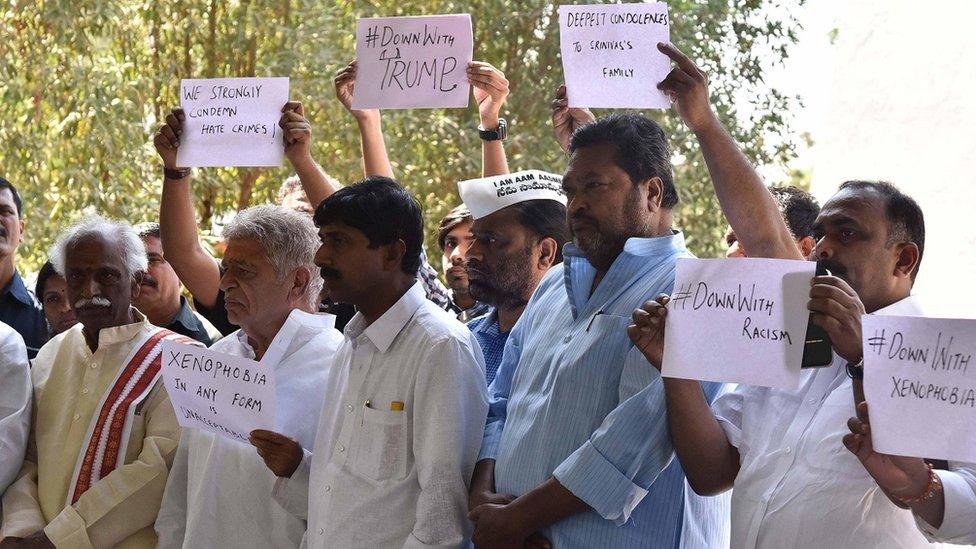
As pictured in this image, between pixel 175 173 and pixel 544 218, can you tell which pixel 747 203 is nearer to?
pixel 544 218

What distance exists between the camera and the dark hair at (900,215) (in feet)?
9.50

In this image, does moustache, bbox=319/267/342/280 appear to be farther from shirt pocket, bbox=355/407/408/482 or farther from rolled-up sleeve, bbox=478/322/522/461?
rolled-up sleeve, bbox=478/322/522/461

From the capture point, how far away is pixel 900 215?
9.55ft

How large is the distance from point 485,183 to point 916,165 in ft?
15.7

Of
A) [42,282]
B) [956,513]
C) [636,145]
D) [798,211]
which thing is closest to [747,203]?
[636,145]

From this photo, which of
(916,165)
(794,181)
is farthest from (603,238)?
(794,181)

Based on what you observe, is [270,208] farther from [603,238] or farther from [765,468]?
[765,468]

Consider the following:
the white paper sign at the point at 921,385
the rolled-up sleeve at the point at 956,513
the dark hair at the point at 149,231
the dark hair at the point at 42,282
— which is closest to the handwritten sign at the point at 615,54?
the white paper sign at the point at 921,385

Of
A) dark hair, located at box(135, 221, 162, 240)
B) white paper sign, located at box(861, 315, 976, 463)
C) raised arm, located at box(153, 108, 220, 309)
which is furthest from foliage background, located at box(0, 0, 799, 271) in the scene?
white paper sign, located at box(861, 315, 976, 463)

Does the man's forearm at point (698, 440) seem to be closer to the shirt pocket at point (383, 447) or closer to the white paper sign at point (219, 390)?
the shirt pocket at point (383, 447)

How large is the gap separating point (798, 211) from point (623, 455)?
1715 millimetres

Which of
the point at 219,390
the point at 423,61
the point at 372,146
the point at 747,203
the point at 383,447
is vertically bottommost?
the point at 383,447

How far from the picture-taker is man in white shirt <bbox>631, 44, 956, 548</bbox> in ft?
8.71

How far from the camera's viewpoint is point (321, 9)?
909 cm
